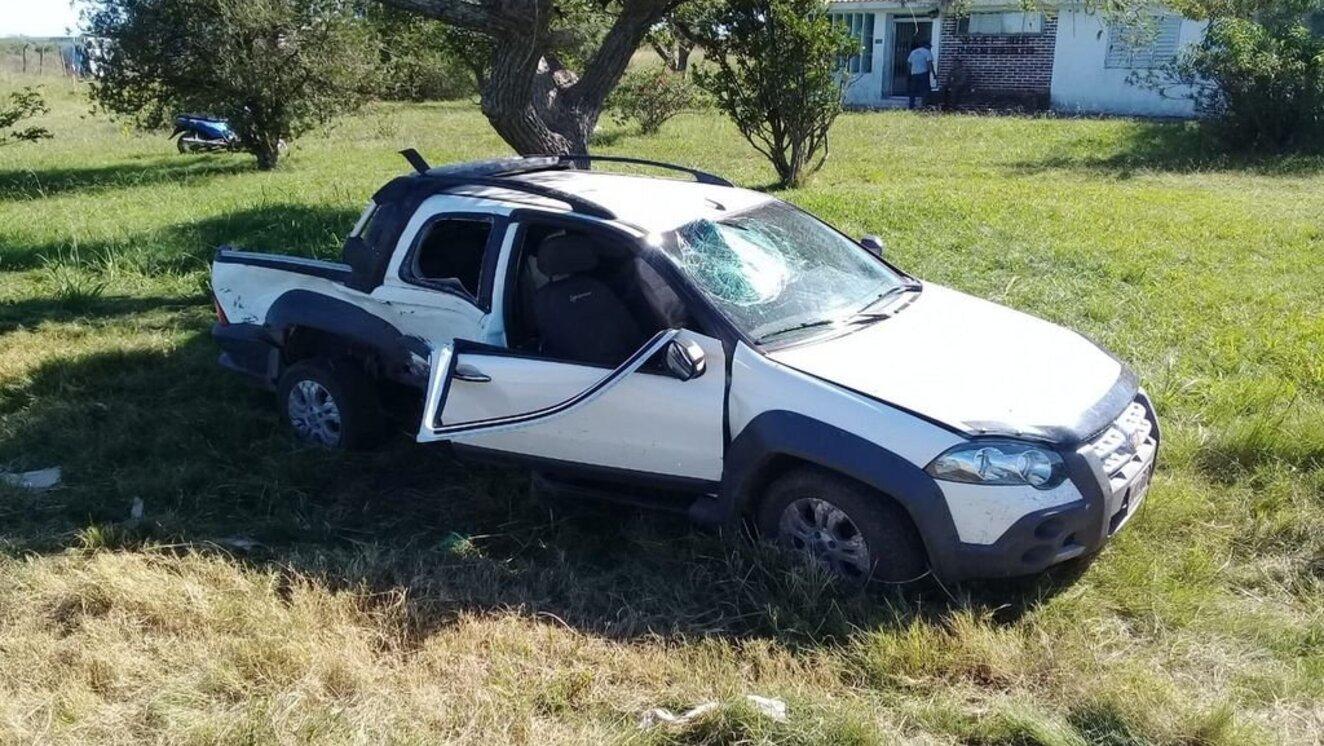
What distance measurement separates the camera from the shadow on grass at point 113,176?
15.6 meters

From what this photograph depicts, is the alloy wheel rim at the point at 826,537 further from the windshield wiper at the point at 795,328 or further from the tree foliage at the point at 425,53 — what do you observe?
the tree foliage at the point at 425,53

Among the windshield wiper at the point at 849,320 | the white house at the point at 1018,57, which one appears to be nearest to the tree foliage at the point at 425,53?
the windshield wiper at the point at 849,320

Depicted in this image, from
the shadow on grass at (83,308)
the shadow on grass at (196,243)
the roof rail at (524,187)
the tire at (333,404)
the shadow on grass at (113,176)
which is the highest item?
the roof rail at (524,187)

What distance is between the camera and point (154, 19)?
16.1 metres

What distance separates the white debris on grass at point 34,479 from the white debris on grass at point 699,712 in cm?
352

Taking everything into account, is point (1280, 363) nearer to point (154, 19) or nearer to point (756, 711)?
point (756, 711)

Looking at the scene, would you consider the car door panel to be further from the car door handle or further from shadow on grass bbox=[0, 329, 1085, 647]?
shadow on grass bbox=[0, 329, 1085, 647]

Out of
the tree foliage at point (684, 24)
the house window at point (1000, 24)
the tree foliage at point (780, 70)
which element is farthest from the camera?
the house window at point (1000, 24)

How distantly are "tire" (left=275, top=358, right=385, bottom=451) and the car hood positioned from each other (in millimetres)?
2394

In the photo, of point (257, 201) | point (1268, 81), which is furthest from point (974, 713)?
point (1268, 81)

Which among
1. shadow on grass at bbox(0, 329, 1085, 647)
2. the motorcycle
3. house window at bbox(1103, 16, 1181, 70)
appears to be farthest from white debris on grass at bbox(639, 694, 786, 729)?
house window at bbox(1103, 16, 1181, 70)

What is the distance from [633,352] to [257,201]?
9680 mm

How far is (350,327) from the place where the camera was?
18.0ft

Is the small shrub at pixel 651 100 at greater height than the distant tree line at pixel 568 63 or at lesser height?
lesser
